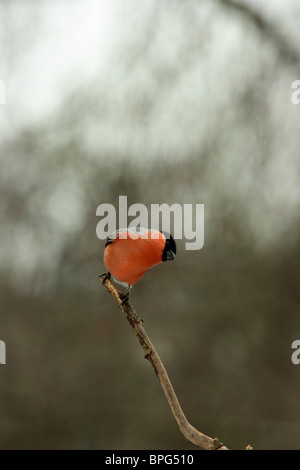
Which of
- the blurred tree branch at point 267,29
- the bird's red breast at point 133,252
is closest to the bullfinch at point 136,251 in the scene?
the bird's red breast at point 133,252

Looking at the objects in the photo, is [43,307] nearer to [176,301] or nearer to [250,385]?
[176,301]

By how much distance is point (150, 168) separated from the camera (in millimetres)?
1731

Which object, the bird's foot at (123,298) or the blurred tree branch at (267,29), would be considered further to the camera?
the blurred tree branch at (267,29)

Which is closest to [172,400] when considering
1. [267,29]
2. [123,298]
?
[123,298]

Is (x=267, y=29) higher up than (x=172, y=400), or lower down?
higher up

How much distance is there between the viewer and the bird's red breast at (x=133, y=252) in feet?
2.29

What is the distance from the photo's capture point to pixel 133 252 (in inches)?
27.7

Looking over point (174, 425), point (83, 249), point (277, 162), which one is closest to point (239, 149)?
point (277, 162)

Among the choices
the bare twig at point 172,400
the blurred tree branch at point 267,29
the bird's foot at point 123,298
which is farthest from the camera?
the blurred tree branch at point 267,29

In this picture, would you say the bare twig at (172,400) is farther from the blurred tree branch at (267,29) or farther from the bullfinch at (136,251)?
the blurred tree branch at (267,29)

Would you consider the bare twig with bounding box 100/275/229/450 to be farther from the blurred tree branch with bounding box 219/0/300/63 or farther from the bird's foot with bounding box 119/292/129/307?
the blurred tree branch with bounding box 219/0/300/63

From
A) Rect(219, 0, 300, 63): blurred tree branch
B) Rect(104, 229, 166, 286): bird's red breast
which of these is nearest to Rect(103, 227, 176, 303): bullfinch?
Rect(104, 229, 166, 286): bird's red breast

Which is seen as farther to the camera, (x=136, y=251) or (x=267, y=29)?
(x=267, y=29)

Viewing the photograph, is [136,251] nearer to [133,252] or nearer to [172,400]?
[133,252]
